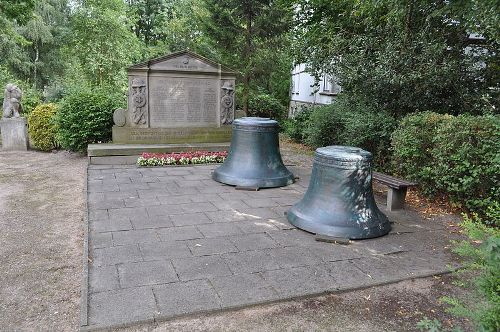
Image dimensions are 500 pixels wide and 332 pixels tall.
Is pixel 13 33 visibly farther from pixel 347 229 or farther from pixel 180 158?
pixel 347 229

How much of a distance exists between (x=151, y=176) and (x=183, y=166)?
1126mm

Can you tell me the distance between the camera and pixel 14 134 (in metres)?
10.6

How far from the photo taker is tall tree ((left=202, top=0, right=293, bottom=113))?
1422 centimetres

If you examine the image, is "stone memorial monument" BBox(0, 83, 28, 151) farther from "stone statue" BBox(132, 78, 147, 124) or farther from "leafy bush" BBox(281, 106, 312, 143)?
→ "leafy bush" BBox(281, 106, 312, 143)

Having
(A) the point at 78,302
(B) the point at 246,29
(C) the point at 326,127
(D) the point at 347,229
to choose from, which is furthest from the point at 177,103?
(A) the point at 78,302

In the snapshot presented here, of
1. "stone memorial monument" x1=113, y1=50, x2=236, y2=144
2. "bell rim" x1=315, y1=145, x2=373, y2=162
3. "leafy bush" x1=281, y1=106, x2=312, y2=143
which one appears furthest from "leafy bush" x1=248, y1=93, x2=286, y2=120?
"bell rim" x1=315, y1=145, x2=373, y2=162

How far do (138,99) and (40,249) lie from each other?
18.4 ft

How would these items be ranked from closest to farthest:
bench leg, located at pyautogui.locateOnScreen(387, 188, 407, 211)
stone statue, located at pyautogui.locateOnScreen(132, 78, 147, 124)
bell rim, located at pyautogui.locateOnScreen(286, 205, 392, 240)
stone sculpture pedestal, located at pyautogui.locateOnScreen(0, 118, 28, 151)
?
bell rim, located at pyautogui.locateOnScreen(286, 205, 392, 240) → bench leg, located at pyautogui.locateOnScreen(387, 188, 407, 211) → stone statue, located at pyautogui.locateOnScreen(132, 78, 147, 124) → stone sculpture pedestal, located at pyautogui.locateOnScreen(0, 118, 28, 151)

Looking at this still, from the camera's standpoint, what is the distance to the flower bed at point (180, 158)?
830cm

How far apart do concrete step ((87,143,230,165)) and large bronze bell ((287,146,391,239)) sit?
201 inches

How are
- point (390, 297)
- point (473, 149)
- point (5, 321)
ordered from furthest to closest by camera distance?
point (473, 149) → point (390, 297) → point (5, 321)

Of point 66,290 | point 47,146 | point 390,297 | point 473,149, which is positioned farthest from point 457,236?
point 47,146

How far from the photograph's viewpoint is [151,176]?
24.1 ft

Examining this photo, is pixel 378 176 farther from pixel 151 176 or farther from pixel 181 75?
pixel 181 75
